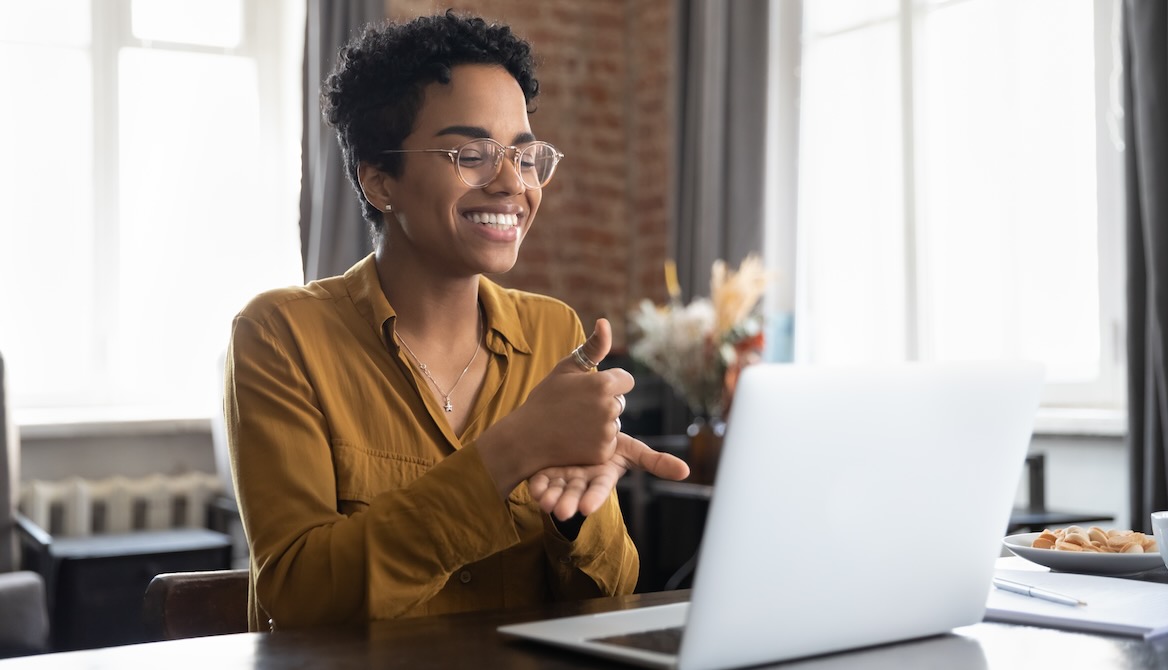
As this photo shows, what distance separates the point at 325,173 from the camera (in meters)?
4.37

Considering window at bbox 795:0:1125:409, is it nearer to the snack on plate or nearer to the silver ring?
the snack on plate

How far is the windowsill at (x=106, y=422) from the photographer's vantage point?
4.12 m

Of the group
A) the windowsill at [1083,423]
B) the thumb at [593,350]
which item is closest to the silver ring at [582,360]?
the thumb at [593,350]

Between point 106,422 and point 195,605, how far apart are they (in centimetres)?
299

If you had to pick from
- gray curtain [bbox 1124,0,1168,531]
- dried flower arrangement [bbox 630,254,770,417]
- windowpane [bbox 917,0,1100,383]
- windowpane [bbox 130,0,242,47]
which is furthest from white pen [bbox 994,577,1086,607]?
windowpane [bbox 130,0,242,47]

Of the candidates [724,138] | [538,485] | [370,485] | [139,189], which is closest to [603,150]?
[724,138]

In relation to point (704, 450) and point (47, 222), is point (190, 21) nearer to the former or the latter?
point (47, 222)

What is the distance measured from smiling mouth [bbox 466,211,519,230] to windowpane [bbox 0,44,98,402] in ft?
10.4

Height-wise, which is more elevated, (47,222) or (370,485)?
(47,222)

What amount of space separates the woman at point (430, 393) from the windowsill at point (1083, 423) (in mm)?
2213

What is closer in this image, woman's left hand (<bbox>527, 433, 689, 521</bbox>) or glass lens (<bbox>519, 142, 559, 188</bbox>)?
woman's left hand (<bbox>527, 433, 689, 521</bbox>)

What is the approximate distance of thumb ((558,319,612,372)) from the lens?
1271mm

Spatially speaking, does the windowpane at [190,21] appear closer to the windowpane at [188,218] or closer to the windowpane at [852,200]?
the windowpane at [188,218]

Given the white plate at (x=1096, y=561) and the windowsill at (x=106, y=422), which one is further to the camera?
the windowsill at (x=106, y=422)
